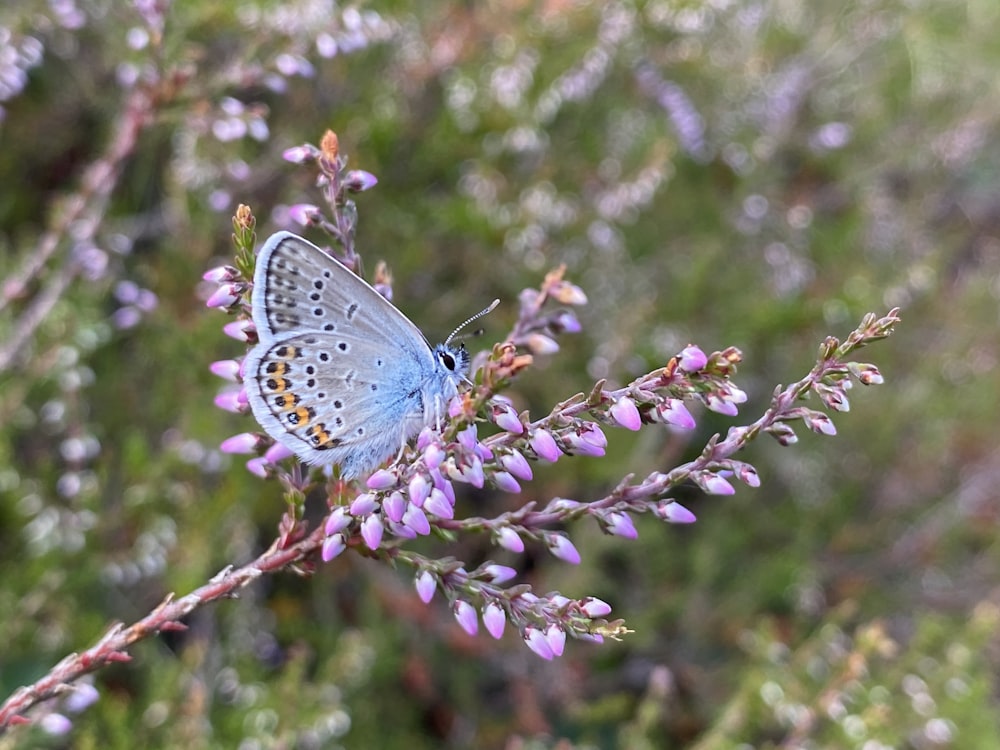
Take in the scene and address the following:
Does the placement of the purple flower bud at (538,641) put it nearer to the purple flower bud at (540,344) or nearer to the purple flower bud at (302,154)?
the purple flower bud at (540,344)

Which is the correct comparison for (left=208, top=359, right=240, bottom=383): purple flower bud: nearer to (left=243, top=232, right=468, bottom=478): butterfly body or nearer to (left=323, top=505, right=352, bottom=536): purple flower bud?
(left=243, top=232, right=468, bottom=478): butterfly body

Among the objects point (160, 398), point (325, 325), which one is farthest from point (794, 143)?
point (325, 325)

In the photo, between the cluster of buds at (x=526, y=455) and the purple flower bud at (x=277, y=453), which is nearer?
the cluster of buds at (x=526, y=455)

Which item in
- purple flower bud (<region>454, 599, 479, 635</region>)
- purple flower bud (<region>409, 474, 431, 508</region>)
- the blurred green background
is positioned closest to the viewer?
purple flower bud (<region>409, 474, 431, 508</region>)

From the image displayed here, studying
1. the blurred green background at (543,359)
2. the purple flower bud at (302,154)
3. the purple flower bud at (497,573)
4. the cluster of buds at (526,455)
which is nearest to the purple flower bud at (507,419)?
the cluster of buds at (526,455)

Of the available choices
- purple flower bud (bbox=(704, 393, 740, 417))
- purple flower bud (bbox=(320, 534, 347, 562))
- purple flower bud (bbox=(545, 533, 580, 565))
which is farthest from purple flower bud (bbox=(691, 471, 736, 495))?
purple flower bud (bbox=(320, 534, 347, 562))

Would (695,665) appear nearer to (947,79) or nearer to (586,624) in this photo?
(586,624)

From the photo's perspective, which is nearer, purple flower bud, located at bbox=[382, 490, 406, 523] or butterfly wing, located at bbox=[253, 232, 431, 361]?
purple flower bud, located at bbox=[382, 490, 406, 523]
